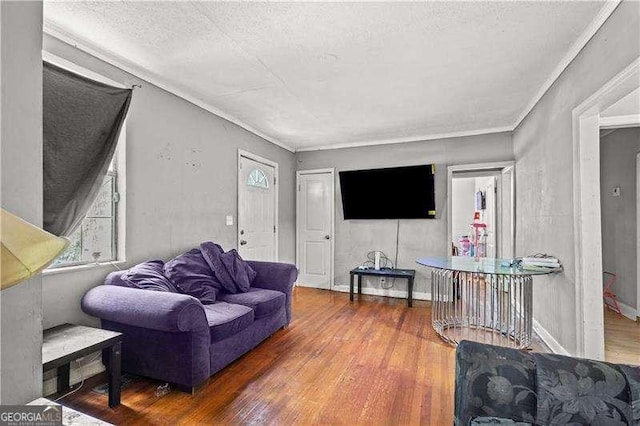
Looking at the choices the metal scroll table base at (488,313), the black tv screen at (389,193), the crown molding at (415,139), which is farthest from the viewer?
the black tv screen at (389,193)

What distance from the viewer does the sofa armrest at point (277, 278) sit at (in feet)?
10.5

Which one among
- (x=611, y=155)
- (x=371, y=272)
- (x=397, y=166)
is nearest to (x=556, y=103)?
(x=611, y=155)

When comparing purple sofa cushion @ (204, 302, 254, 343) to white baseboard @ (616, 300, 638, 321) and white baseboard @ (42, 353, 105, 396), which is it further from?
white baseboard @ (616, 300, 638, 321)

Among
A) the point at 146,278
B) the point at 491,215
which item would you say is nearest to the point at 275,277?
the point at 146,278

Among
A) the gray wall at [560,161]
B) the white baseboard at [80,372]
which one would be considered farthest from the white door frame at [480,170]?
the white baseboard at [80,372]

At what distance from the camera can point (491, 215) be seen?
5.55 metres

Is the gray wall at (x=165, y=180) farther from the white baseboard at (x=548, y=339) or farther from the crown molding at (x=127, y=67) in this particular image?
the white baseboard at (x=548, y=339)

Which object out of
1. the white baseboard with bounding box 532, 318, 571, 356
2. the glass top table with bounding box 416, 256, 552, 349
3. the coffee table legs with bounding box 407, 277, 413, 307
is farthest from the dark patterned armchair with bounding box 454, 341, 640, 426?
the coffee table legs with bounding box 407, 277, 413, 307

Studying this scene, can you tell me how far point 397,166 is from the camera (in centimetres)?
475

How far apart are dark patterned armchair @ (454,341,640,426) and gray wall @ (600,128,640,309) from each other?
380cm

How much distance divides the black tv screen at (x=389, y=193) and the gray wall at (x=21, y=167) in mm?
4161

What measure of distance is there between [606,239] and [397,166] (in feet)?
9.36

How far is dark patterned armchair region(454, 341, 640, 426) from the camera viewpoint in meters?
0.83

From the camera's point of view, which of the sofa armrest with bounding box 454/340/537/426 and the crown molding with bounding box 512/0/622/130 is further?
the crown molding with bounding box 512/0/622/130
